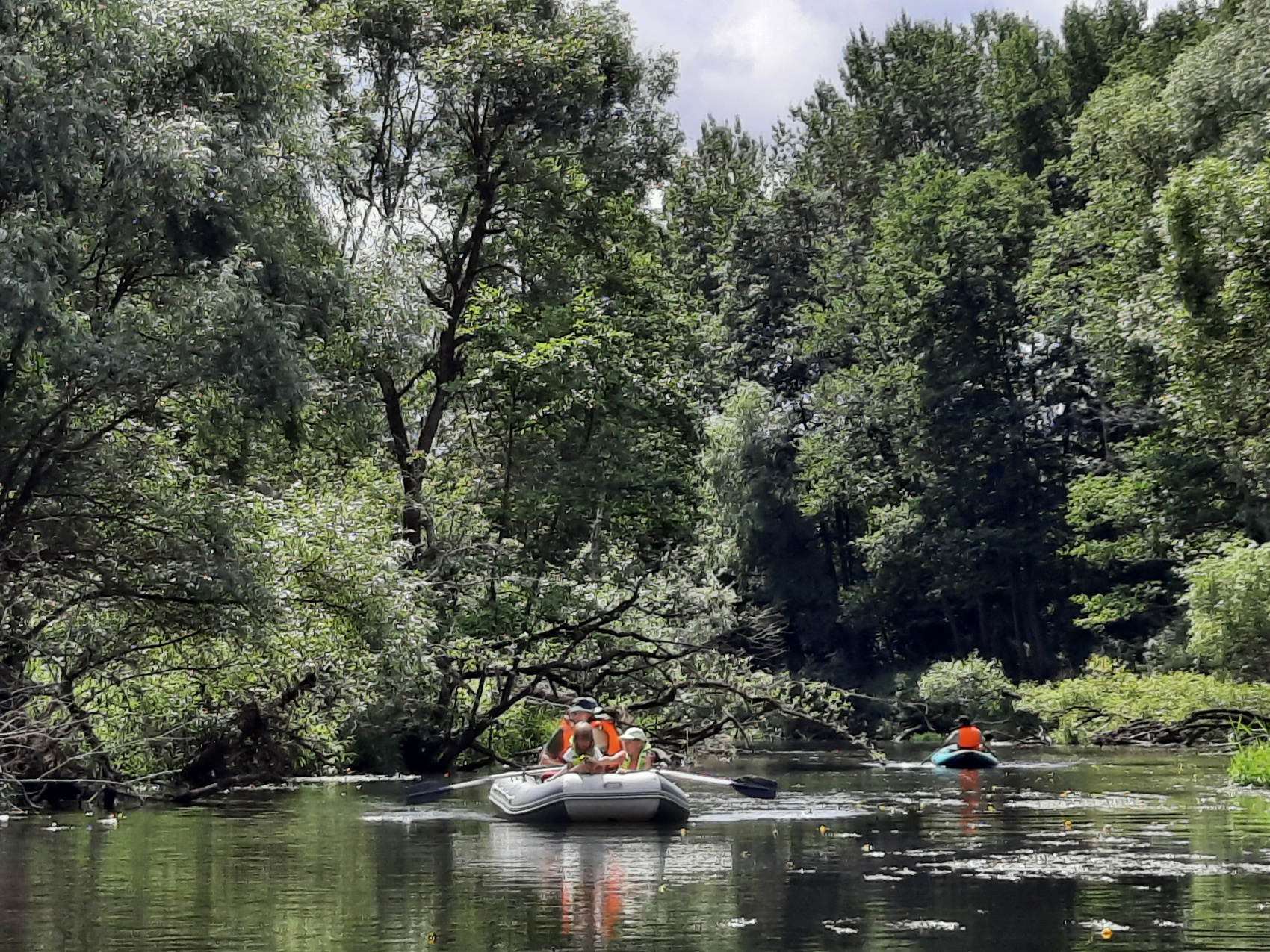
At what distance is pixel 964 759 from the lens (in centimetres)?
3173

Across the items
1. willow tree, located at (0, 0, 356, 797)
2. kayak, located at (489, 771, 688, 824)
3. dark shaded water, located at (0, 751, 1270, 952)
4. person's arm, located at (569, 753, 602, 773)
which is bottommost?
dark shaded water, located at (0, 751, 1270, 952)

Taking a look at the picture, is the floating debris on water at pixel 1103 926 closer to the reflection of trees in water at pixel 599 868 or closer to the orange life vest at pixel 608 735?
the reflection of trees in water at pixel 599 868

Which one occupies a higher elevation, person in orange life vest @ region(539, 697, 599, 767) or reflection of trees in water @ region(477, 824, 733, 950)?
person in orange life vest @ region(539, 697, 599, 767)

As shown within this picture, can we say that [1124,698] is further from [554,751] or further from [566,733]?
[566,733]

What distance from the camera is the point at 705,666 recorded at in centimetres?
2994

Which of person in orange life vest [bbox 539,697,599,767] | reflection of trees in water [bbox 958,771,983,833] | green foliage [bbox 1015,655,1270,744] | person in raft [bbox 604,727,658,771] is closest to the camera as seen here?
reflection of trees in water [bbox 958,771,983,833]

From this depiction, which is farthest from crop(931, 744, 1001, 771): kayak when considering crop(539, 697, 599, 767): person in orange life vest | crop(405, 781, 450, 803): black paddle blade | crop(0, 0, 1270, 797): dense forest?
crop(539, 697, 599, 767): person in orange life vest

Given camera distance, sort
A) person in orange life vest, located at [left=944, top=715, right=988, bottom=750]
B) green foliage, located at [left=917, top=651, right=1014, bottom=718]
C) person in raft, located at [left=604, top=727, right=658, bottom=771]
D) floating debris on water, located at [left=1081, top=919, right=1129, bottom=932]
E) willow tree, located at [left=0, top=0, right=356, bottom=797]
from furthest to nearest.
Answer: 1. green foliage, located at [left=917, top=651, right=1014, bottom=718]
2. person in orange life vest, located at [left=944, top=715, right=988, bottom=750]
3. person in raft, located at [left=604, top=727, right=658, bottom=771]
4. willow tree, located at [left=0, top=0, right=356, bottom=797]
5. floating debris on water, located at [left=1081, top=919, right=1129, bottom=932]

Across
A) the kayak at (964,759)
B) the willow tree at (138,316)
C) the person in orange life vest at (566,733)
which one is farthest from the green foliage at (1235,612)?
the willow tree at (138,316)

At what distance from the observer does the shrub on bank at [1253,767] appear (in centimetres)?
2306

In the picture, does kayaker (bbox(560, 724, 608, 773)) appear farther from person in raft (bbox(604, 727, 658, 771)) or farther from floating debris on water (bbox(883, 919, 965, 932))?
floating debris on water (bbox(883, 919, 965, 932))

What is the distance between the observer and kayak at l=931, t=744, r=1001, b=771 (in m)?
31.6

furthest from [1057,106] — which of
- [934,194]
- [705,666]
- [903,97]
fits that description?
[705,666]

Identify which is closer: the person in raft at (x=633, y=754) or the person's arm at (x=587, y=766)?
the person's arm at (x=587, y=766)
